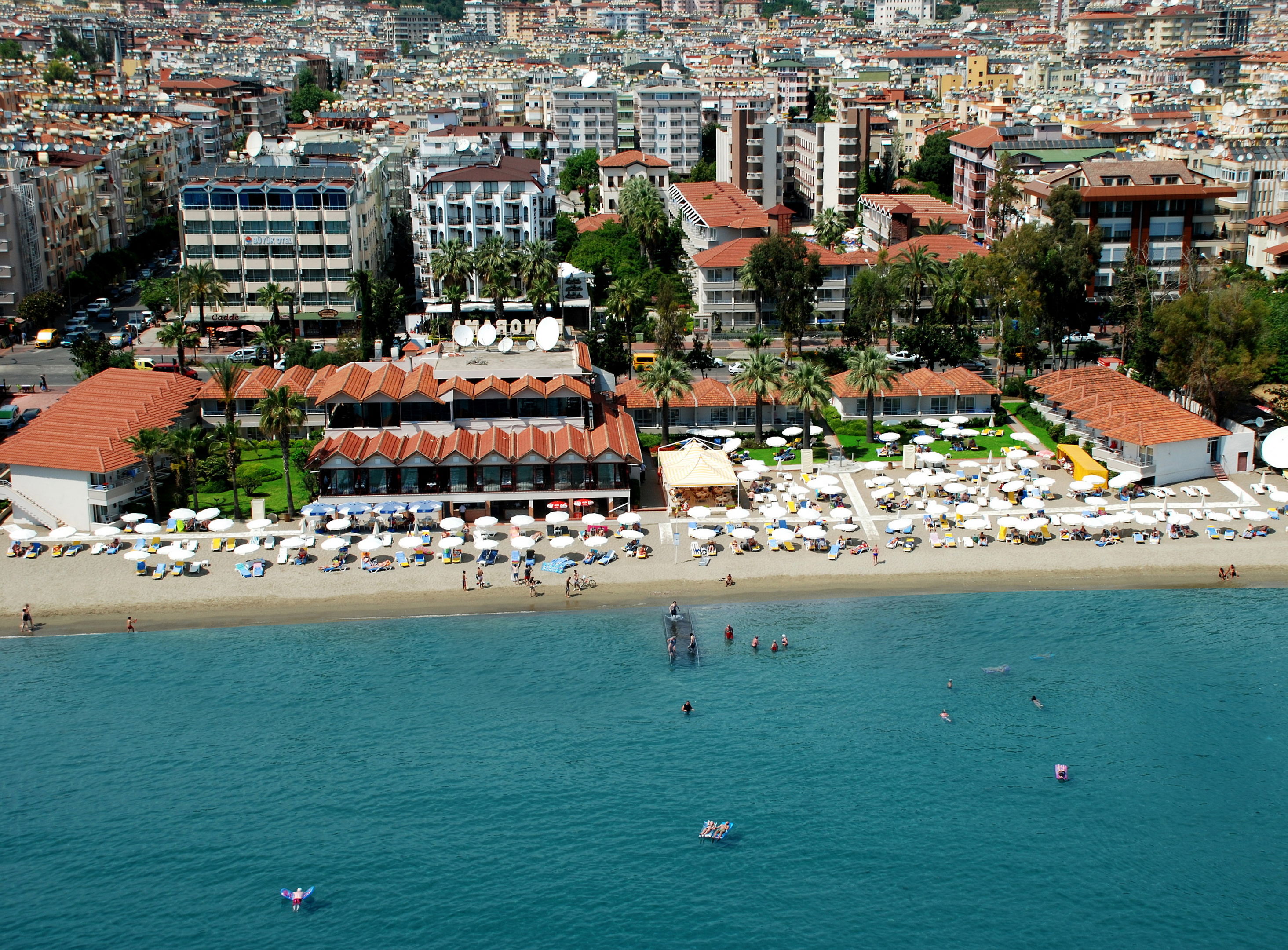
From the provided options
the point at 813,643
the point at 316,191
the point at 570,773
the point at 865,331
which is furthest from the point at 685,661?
the point at 316,191

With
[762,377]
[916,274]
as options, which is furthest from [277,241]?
[916,274]

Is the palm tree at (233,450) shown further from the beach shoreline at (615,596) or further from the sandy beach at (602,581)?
the beach shoreline at (615,596)

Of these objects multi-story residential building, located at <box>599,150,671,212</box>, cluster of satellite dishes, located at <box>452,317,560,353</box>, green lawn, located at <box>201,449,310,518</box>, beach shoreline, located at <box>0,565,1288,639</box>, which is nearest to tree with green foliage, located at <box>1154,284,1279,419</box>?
beach shoreline, located at <box>0,565,1288,639</box>

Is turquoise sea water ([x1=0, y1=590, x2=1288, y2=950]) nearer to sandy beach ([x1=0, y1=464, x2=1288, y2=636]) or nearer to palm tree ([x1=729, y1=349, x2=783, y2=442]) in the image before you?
sandy beach ([x1=0, y1=464, x2=1288, y2=636])

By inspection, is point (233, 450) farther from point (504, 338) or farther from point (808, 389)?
point (808, 389)

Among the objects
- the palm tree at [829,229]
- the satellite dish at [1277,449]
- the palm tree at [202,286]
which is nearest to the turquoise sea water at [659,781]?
the satellite dish at [1277,449]

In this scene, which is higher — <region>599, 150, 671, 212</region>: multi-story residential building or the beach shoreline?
<region>599, 150, 671, 212</region>: multi-story residential building

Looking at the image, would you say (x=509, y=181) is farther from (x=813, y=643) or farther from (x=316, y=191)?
(x=813, y=643)
